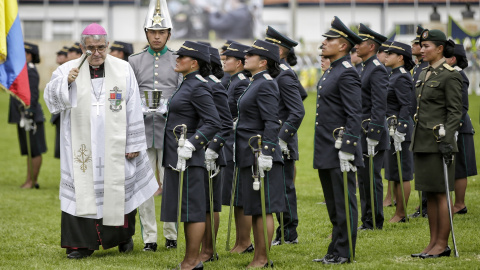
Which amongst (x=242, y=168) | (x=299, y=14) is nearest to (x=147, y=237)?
(x=242, y=168)

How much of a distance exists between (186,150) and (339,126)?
1496 mm

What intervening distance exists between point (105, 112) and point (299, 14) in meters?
38.2

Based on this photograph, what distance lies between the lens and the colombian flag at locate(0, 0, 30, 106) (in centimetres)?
877

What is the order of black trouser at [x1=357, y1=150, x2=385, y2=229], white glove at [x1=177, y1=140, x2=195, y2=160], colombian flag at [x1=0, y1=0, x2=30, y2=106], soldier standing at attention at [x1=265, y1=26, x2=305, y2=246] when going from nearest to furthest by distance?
1. white glove at [x1=177, y1=140, x2=195, y2=160]
2. soldier standing at attention at [x1=265, y1=26, x2=305, y2=246]
3. colombian flag at [x1=0, y1=0, x2=30, y2=106]
4. black trouser at [x1=357, y1=150, x2=385, y2=229]

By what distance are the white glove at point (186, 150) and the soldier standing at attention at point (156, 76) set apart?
1.75 metres

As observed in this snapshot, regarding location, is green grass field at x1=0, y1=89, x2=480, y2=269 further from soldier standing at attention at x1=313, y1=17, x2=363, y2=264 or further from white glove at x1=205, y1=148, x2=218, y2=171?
white glove at x1=205, y1=148, x2=218, y2=171

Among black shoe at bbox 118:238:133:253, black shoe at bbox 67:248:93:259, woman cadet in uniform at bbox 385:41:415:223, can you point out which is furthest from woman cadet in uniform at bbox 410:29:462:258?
black shoe at bbox 67:248:93:259

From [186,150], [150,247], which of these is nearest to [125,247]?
[150,247]

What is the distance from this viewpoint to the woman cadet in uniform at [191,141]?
23.5 ft

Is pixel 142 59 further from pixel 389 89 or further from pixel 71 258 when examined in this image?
pixel 389 89

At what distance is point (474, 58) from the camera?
97.8ft

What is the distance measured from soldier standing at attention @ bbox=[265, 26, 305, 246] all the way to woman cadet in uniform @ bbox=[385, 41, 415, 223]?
1.41 m

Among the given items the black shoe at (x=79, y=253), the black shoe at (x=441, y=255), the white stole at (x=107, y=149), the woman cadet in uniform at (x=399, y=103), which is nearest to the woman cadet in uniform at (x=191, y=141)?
the white stole at (x=107, y=149)

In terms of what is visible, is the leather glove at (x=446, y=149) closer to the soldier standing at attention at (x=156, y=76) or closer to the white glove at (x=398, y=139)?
the white glove at (x=398, y=139)
